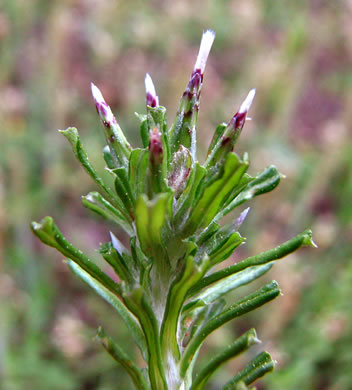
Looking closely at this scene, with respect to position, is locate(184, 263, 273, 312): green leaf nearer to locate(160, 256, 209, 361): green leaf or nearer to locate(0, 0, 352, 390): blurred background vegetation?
locate(160, 256, 209, 361): green leaf

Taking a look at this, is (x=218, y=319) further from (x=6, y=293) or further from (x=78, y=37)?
(x=78, y=37)

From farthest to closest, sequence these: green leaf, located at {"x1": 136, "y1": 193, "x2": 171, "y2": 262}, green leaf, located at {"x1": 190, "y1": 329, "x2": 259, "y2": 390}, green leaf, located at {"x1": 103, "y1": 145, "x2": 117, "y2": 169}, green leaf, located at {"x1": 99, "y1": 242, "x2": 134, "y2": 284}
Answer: green leaf, located at {"x1": 103, "y1": 145, "x2": 117, "y2": 169} → green leaf, located at {"x1": 99, "y1": 242, "x2": 134, "y2": 284} → green leaf, located at {"x1": 190, "y1": 329, "x2": 259, "y2": 390} → green leaf, located at {"x1": 136, "y1": 193, "x2": 171, "y2": 262}

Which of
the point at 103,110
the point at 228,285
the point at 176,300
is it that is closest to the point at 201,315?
the point at 228,285

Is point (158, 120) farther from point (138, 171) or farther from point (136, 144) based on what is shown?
point (136, 144)

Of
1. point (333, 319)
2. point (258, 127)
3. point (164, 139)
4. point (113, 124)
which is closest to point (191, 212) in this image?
point (164, 139)

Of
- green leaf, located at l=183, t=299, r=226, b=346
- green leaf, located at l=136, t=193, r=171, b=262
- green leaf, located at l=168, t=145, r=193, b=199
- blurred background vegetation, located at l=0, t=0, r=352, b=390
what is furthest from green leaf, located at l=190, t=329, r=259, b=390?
blurred background vegetation, located at l=0, t=0, r=352, b=390

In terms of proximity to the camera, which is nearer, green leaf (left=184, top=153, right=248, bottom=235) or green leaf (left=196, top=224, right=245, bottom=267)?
green leaf (left=184, top=153, right=248, bottom=235)
